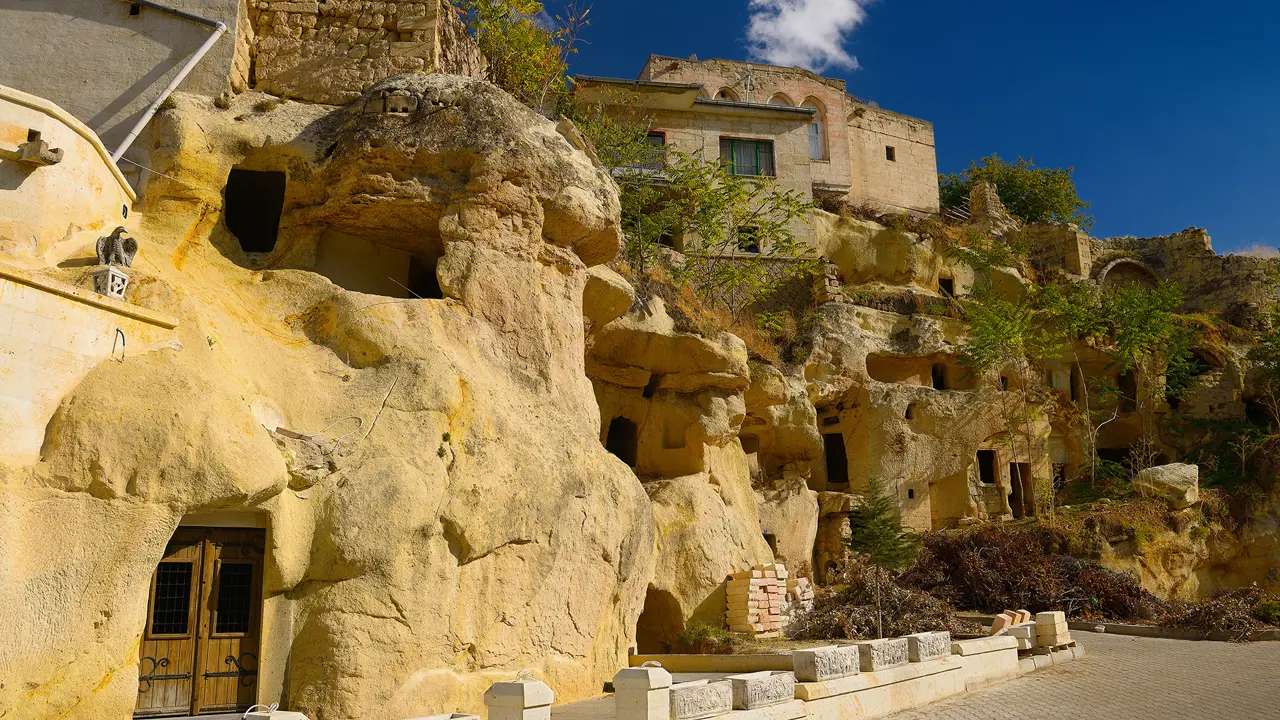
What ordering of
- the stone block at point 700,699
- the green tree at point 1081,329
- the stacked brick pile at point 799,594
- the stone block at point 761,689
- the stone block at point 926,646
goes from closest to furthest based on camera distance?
1. the stone block at point 700,699
2. the stone block at point 761,689
3. the stone block at point 926,646
4. the stacked brick pile at point 799,594
5. the green tree at point 1081,329

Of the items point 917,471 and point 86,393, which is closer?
point 86,393

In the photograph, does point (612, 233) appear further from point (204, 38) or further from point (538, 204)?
point (204, 38)

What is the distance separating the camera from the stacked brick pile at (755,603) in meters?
15.5

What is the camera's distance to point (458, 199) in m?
12.0

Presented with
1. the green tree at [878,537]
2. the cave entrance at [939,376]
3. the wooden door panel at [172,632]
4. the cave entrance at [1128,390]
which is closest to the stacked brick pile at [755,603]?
the green tree at [878,537]

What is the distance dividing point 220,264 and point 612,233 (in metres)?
4.97

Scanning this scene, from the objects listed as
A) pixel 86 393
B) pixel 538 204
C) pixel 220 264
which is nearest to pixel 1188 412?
pixel 538 204

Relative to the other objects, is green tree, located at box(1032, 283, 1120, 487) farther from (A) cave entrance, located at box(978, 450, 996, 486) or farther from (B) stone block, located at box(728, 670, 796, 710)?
(B) stone block, located at box(728, 670, 796, 710)

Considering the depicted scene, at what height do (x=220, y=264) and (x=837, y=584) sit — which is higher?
(x=220, y=264)

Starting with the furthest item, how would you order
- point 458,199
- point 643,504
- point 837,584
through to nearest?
point 837,584, point 643,504, point 458,199

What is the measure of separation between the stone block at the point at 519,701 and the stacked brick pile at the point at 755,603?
8.40m

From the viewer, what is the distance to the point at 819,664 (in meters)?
10.0

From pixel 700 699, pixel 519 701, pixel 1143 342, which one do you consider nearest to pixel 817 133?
pixel 1143 342

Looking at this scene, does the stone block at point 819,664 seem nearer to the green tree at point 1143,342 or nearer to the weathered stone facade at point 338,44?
the weathered stone facade at point 338,44
